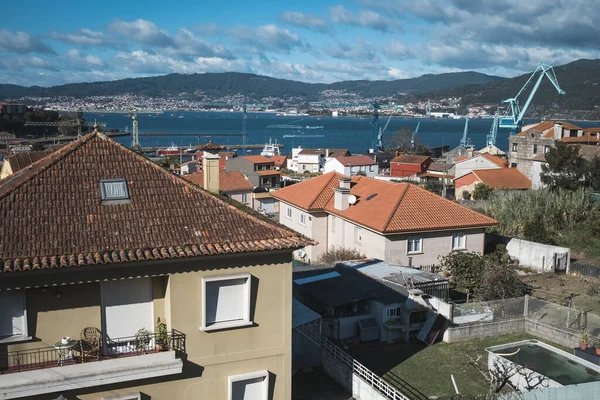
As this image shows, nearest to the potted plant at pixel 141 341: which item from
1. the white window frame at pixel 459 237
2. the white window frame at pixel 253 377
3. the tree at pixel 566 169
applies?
the white window frame at pixel 253 377

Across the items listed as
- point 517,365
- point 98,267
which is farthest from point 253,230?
point 517,365

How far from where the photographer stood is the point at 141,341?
9.98 metres

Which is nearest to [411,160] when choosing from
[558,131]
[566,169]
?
[558,131]

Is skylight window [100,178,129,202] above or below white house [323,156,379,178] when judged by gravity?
above

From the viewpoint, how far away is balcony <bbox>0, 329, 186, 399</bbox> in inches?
354

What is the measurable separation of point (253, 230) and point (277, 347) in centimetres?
216

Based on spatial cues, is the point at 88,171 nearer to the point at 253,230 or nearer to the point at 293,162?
the point at 253,230

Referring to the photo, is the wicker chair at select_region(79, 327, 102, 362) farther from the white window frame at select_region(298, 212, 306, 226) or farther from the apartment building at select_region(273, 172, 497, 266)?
the white window frame at select_region(298, 212, 306, 226)

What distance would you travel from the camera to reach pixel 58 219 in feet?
32.3

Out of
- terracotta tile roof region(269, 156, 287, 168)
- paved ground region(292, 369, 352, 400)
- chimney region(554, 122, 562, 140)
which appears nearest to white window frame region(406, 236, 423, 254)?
paved ground region(292, 369, 352, 400)

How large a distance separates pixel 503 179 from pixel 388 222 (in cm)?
2736

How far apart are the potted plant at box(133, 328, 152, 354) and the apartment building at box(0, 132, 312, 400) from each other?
0.02 m

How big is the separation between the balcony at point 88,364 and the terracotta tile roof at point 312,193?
19.8 m

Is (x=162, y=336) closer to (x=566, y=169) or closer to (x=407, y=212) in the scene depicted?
(x=407, y=212)
